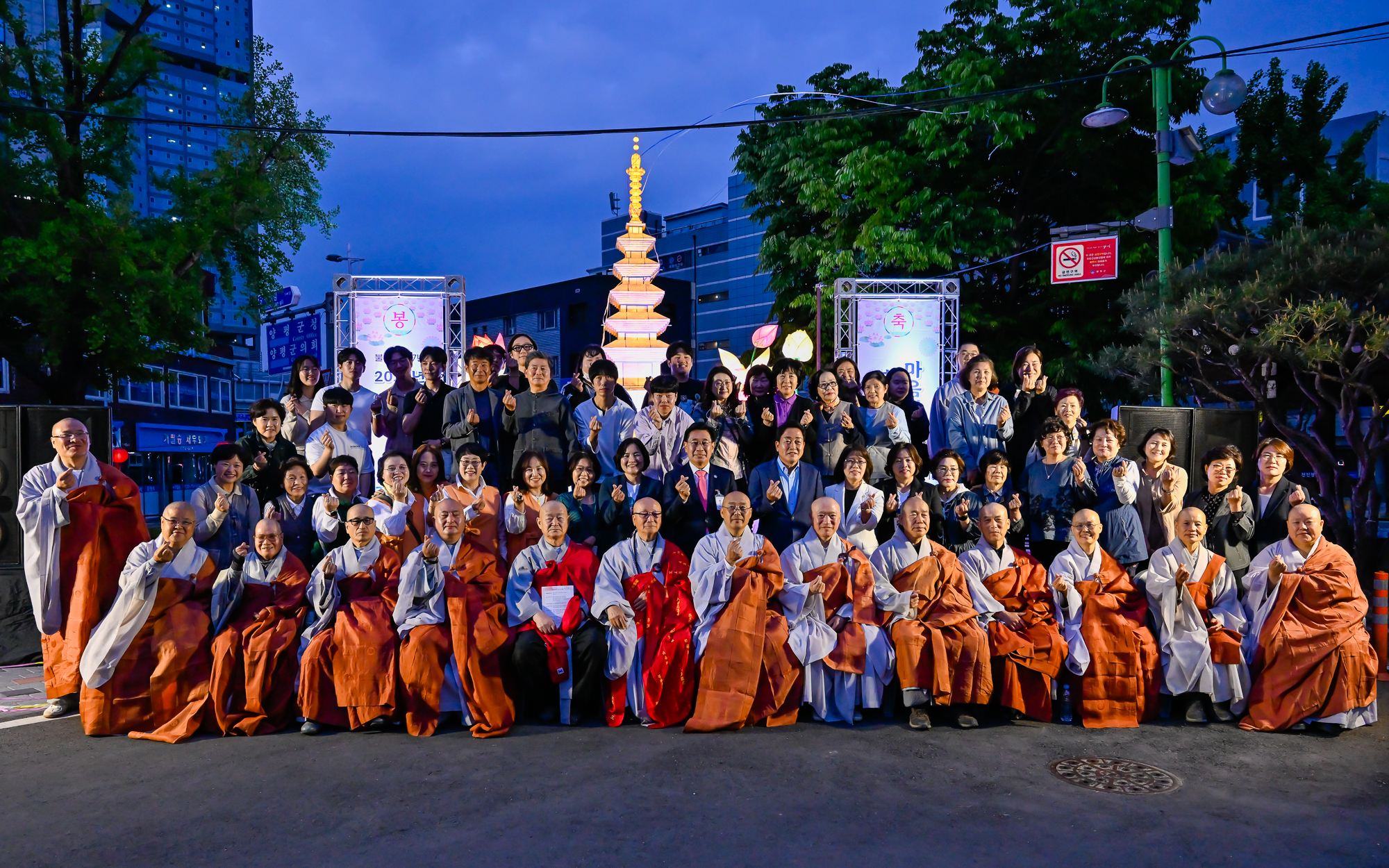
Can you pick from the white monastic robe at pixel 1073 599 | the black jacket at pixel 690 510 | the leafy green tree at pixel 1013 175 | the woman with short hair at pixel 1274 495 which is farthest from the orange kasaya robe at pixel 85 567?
the leafy green tree at pixel 1013 175

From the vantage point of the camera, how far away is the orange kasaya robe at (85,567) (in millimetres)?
5473

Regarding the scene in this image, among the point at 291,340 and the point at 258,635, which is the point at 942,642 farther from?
the point at 291,340

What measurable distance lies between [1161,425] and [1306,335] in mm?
3148

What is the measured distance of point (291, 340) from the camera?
75.0ft

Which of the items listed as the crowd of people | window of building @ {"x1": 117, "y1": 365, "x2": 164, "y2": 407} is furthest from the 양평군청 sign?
window of building @ {"x1": 117, "y1": 365, "x2": 164, "y2": 407}

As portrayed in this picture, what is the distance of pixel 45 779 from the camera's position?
432 cm

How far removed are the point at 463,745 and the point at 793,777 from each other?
69.2 inches

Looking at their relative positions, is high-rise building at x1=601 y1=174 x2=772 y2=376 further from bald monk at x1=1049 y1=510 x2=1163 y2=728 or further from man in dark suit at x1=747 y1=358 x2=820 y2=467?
bald monk at x1=1049 y1=510 x2=1163 y2=728

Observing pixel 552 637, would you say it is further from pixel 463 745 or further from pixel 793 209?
pixel 793 209

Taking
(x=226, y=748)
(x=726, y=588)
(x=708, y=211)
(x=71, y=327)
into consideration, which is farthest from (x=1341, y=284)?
(x=708, y=211)

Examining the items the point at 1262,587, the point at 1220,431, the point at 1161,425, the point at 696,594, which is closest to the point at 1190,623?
the point at 1262,587

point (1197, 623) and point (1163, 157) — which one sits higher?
point (1163, 157)

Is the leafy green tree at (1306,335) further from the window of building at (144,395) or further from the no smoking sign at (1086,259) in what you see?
the window of building at (144,395)

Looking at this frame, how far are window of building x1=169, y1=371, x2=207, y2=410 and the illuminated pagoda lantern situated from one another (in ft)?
82.8
